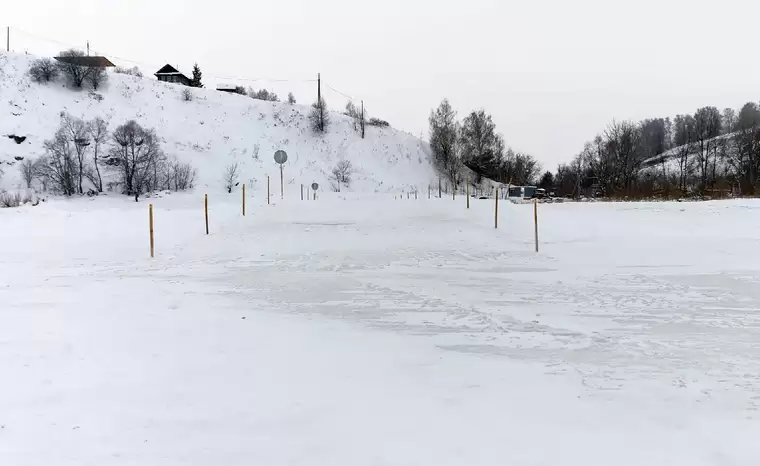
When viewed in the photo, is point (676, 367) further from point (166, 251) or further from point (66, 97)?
point (66, 97)

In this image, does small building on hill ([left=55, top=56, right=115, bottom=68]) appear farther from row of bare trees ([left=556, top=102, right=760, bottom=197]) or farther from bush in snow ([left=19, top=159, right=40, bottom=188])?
row of bare trees ([left=556, top=102, right=760, bottom=197])

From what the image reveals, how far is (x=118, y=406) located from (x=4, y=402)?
98cm

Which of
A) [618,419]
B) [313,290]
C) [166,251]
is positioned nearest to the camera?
[618,419]

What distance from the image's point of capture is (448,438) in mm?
3521

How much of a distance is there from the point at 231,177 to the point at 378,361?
3716 cm

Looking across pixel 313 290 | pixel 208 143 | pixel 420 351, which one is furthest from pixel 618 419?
pixel 208 143

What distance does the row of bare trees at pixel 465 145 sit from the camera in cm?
5331

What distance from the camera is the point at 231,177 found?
39594mm

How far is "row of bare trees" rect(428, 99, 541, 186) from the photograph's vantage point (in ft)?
175

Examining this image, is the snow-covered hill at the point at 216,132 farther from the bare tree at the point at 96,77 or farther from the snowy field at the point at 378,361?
the snowy field at the point at 378,361

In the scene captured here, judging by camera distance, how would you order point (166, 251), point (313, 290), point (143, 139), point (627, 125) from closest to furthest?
point (313, 290), point (166, 251), point (143, 139), point (627, 125)

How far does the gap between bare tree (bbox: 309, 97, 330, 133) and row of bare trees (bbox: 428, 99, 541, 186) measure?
1229 centimetres

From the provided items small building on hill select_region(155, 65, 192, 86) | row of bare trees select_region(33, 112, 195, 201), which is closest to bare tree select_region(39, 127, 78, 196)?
row of bare trees select_region(33, 112, 195, 201)

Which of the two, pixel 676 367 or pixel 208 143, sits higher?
pixel 208 143
